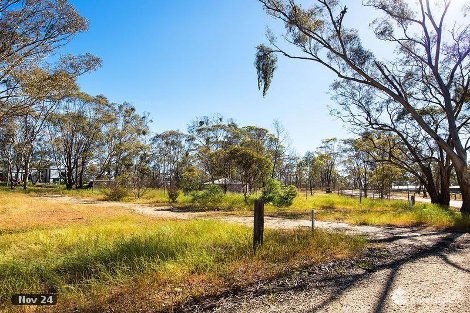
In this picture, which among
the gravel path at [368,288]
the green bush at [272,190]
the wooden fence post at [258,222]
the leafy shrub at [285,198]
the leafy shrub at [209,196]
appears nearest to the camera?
the gravel path at [368,288]

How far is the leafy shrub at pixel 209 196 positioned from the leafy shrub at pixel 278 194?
307 centimetres

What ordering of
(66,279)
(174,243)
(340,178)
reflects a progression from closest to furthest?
(66,279) < (174,243) < (340,178)

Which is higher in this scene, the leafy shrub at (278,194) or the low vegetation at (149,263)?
the leafy shrub at (278,194)

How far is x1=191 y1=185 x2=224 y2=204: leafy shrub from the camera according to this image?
23.1 meters

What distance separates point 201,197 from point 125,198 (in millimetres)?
8229

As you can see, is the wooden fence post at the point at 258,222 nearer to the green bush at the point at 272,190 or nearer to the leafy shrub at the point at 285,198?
the leafy shrub at the point at 285,198

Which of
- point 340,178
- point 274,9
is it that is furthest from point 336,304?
point 340,178

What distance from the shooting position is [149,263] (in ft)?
18.7

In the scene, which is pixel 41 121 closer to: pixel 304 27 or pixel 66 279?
pixel 304 27

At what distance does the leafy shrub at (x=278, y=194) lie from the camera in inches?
857

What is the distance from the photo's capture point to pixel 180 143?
58406 millimetres
